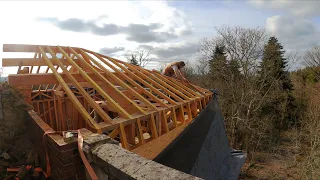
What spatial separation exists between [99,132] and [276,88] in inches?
759

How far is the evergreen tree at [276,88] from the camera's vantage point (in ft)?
61.2

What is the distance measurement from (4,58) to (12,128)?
5.44 feet

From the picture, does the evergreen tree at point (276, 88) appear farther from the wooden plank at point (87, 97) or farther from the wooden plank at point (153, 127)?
the wooden plank at point (87, 97)

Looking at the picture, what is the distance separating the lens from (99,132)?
2994 mm

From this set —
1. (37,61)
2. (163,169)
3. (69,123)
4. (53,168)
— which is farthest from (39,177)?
(69,123)

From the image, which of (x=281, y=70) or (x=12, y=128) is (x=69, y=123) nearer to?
(x=12, y=128)

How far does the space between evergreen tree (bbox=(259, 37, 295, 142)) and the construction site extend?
13935mm

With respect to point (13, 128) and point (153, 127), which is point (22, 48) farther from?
point (153, 127)

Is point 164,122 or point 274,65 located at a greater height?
point 274,65

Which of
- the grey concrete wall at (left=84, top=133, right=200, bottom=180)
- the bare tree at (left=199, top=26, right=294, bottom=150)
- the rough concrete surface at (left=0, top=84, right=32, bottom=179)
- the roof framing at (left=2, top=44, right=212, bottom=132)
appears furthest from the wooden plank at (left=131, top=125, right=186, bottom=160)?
the bare tree at (left=199, top=26, right=294, bottom=150)

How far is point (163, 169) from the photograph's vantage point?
174 cm

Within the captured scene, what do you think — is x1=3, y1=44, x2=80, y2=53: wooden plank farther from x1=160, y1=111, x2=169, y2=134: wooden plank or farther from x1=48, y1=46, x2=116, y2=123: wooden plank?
x1=160, y1=111, x2=169, y2=134: wooden plank

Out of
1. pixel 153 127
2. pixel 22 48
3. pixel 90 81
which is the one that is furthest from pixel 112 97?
pixel 22 48

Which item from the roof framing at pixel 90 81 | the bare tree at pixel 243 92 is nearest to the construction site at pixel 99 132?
the roof framing at pixel 90 81
